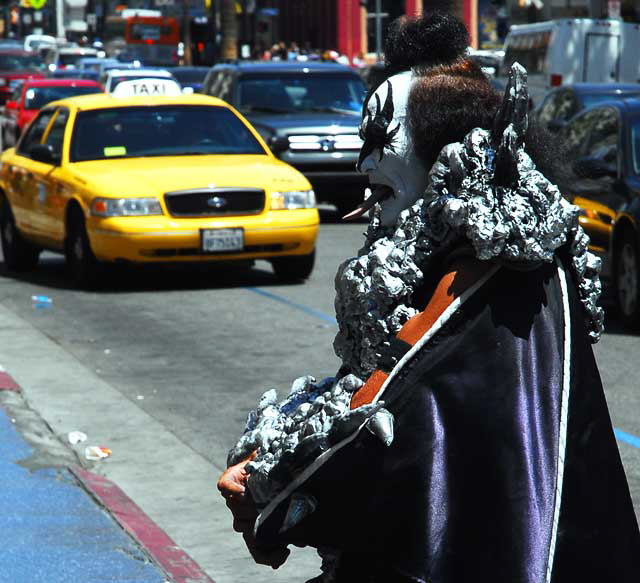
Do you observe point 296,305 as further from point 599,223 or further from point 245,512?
point 245,512

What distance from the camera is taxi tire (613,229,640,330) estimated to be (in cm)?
1002

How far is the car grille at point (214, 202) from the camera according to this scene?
11.9 metres

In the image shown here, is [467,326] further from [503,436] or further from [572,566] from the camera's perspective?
[572,566]

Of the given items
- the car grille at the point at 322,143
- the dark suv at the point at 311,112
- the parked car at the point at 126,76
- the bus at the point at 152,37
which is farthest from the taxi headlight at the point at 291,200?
the bus at the point at 152,37

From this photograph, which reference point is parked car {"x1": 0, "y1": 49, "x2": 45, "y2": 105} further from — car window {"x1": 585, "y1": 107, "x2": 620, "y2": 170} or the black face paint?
the black face paint

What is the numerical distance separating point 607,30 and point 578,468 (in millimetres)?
30040

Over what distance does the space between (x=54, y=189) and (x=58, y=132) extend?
890 mm

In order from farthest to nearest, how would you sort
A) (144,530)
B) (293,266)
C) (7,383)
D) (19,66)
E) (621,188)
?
(19,66)
(293,266)
(621,188)
(7,383)
(144,530)

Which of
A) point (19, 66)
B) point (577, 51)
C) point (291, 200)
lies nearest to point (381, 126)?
point (291, 200)

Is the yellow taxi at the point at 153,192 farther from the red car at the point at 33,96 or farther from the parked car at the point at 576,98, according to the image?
the red car at the point at 33,96

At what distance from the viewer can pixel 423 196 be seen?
8.46ft

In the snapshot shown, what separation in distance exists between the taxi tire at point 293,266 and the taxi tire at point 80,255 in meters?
1.52

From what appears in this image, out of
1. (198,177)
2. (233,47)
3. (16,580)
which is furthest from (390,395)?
(233,47)

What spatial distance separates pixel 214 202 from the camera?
1202cm
